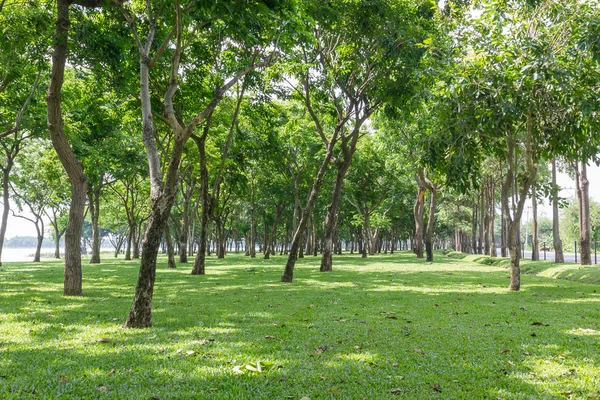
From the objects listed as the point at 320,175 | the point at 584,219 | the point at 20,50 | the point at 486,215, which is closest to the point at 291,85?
the point at 320,175

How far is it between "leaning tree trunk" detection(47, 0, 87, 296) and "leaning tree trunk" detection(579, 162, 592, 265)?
913 inches

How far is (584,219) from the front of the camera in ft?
72.0

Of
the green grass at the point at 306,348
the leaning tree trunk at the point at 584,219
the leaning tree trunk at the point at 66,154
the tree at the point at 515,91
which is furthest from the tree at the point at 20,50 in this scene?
the leaning tree trunk at the point at 584,219

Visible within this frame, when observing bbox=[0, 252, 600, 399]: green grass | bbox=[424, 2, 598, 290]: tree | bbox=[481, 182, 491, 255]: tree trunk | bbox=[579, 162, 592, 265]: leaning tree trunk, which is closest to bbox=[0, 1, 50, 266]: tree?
bbox=[0, 252, 600, 399]: green grass

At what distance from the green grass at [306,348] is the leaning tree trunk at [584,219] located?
12.6 metres

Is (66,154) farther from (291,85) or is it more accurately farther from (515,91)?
(515,91)

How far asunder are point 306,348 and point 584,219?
21826 mm

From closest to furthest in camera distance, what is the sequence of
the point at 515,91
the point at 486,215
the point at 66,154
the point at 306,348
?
1. the point at 306,348
2. the point at 515,91
3. the point at 66,154
4. the point at 486,215

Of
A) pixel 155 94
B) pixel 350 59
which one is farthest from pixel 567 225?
pixel 155 94

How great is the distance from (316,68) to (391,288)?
34.1 ft

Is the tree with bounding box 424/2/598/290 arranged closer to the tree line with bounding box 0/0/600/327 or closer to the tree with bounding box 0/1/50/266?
the tree line with bounding box 0/0/600/327

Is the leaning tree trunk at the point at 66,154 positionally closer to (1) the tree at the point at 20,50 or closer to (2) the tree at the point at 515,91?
(1) the tree at the point at 20,50

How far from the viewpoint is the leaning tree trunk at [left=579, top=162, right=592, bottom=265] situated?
21.7 metres

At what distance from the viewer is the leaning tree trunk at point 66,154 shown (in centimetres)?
1076
